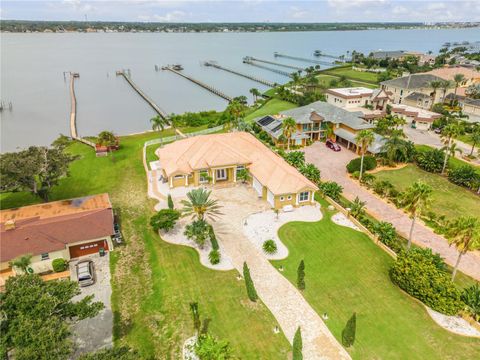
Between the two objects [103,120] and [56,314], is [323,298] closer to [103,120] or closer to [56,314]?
[56,314]

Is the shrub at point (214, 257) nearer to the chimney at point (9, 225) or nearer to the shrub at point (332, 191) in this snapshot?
the shrub at point (332, 191)

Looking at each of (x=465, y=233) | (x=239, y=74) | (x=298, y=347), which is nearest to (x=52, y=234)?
(x=298, y=347)

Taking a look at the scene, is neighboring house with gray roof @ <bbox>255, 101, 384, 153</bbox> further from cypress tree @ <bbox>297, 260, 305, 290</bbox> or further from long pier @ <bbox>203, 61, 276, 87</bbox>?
long pier @ <bbox>203, 61, 276, 87</bbox>

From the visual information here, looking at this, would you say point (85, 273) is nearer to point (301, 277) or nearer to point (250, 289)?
point (250, 289)

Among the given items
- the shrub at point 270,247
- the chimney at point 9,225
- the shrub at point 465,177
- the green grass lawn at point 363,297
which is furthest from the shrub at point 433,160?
the chimney at point 9,225

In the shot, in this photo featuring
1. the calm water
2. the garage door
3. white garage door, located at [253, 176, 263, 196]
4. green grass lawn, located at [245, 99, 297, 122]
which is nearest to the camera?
the garage door

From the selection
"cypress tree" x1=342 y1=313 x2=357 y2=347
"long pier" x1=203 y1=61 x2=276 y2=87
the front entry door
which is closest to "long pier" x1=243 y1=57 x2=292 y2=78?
"long pier" x1=203 y1=61 x2=276 y2=87

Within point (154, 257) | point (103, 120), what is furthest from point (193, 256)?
point (103, 120)
